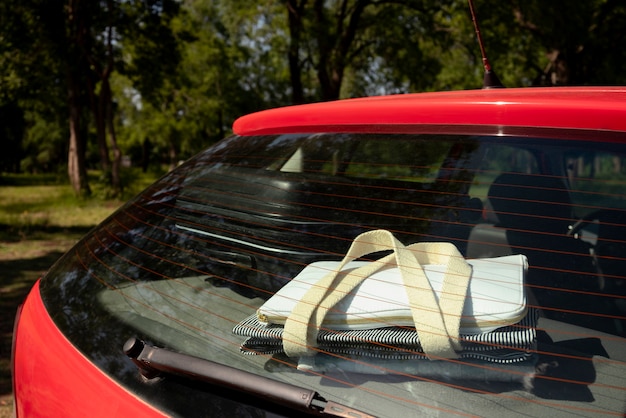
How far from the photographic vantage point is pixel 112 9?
1677 centimetres

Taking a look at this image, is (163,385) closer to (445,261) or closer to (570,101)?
(445,261)

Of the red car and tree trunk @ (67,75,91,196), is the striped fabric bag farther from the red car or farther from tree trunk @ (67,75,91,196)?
tree trunk @ (67,75,91,196)

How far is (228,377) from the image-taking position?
1229 millimetres

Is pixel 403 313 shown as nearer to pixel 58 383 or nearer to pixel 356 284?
pixel 356 284

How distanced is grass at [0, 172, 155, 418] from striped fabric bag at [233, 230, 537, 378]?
307 centimetres

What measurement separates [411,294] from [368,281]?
5.2 inches

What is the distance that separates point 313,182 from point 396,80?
20.0 m

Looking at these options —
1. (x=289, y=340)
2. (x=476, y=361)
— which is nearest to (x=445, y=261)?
(x=476, y=361)

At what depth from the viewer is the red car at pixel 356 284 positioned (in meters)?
1.22

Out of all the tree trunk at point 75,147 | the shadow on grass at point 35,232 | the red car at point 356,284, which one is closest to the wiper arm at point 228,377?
the red car at point 356,284

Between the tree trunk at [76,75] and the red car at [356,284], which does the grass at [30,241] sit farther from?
the red car at [356,284]

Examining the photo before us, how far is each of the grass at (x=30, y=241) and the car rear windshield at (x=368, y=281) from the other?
8.45 feet

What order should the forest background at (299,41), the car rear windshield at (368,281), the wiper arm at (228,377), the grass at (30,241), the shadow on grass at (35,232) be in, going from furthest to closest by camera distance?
the forest background at (299,41) → the shadow on grass at (35,232) → the grass at (30,241) → the car rear windshield at (368,281) → the wiper arm at (228,377)

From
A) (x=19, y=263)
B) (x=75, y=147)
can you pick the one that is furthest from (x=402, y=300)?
(x=75, y=147)
